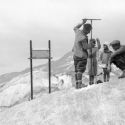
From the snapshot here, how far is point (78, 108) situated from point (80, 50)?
2719mm

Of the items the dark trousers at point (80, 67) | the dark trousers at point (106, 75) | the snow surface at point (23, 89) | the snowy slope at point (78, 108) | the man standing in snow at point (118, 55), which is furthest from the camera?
the snow surface at point (23, 89)

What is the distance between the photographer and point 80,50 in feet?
56.1

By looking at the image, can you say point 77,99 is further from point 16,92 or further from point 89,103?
point 16,92

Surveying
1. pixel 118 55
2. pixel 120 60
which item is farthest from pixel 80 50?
pixel 120 60

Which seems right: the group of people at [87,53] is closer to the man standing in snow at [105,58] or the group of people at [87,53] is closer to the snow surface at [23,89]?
the man standing in snow at [105,58]

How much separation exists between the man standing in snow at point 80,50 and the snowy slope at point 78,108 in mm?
717

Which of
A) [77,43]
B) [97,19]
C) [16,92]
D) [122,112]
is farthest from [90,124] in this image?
[16,92]

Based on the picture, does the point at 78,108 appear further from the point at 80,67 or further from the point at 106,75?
the point at 106,75

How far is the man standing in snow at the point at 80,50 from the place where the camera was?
1698cm

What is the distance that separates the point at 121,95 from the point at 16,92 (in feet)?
93.4

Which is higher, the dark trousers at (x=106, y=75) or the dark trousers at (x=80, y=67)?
the dark trousers at (x=80, y=67)

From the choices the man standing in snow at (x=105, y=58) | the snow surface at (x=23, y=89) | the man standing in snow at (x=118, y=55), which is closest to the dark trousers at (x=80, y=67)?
the man standing in snow at (x=118, y=55)

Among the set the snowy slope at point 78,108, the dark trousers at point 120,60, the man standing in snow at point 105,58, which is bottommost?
the snowy slope at point 78,108

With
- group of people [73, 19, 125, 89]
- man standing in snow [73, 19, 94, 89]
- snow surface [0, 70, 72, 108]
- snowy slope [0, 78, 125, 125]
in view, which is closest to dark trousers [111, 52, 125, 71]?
group of people [73, 19, 125, 89]
